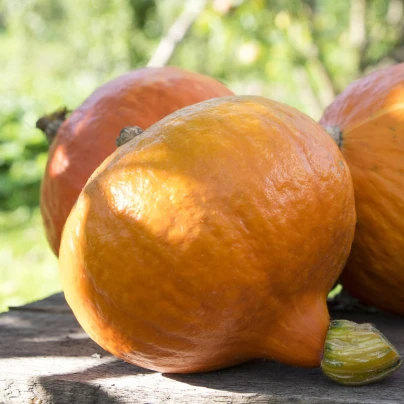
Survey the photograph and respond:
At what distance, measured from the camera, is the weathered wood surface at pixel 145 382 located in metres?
0.93

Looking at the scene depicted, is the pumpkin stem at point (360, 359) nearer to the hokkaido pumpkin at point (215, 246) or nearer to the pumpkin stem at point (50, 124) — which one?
the hokkaido pumpkin at point (215, 246)

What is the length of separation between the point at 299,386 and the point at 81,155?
2.44ft

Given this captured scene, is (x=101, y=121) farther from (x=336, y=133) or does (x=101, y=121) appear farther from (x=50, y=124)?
(x=336, y=133)

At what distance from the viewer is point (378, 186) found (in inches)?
48.4

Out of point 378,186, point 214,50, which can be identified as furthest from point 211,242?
point 214,50

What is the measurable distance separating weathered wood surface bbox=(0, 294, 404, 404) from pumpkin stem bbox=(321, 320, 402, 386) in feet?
0.06

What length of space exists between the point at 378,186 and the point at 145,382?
0.60 metres

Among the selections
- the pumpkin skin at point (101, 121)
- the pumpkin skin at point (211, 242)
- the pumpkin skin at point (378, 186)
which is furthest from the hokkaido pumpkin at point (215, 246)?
the pumpkin skin at point (101, 121)

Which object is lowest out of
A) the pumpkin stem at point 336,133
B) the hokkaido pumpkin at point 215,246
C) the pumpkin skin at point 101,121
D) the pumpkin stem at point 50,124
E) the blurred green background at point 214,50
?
the hokkaido pumpkin at point 215,246

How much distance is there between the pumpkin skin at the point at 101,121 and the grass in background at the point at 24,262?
1.76 meters

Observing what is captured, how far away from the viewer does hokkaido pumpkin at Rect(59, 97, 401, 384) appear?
3.04 feet

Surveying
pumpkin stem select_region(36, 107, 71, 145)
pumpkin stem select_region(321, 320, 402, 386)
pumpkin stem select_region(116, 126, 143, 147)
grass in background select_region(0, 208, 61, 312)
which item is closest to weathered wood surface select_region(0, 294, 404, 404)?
pumpkin stem select_region(321, 320, 402, 386)

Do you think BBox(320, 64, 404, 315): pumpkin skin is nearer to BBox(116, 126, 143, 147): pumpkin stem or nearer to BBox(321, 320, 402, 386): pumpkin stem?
BBox(321, 320, 402, 386): pumpkin stem

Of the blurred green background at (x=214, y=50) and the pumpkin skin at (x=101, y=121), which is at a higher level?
the blurred green background at (x=214, y=50)
